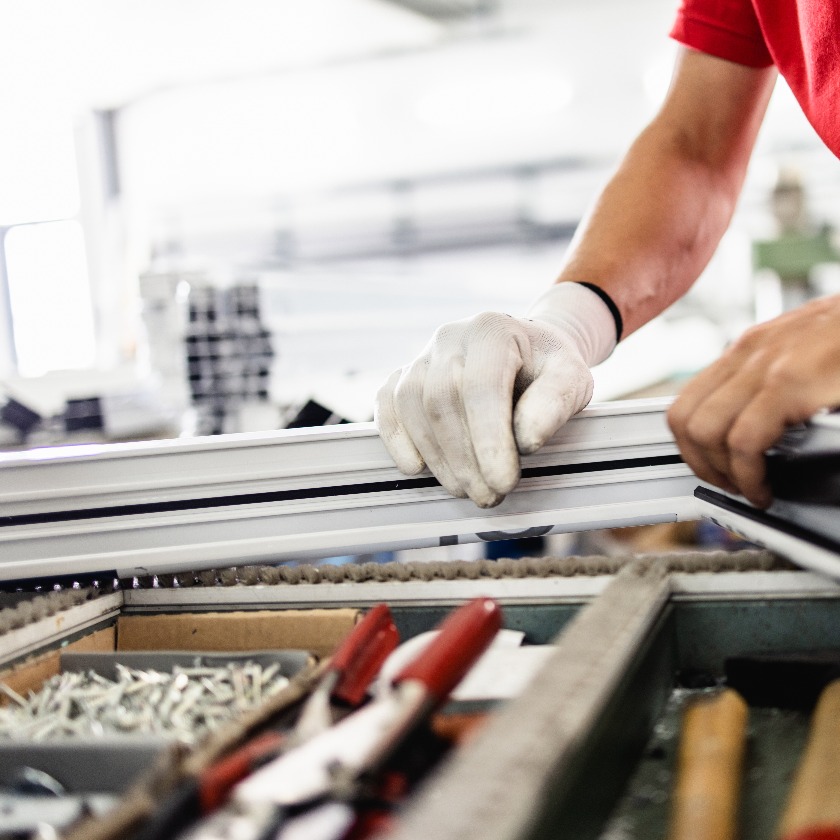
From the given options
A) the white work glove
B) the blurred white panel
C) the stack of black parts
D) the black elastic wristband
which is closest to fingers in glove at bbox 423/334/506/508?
the white work glove

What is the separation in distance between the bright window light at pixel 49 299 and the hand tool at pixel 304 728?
7.50 metres

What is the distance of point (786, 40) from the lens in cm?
119

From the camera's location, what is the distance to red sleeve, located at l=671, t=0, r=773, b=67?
1.26 m

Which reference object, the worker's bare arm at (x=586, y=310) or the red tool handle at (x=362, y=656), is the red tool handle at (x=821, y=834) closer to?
the red tool handle at (x=362, y=656)

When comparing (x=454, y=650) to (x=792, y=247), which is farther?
(x=792, y=247)

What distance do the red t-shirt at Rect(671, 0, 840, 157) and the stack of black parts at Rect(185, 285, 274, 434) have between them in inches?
56.9

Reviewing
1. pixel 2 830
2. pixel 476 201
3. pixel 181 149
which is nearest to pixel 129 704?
pixel 2 830

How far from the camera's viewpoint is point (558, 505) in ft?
2.93

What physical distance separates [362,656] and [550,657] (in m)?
0.15

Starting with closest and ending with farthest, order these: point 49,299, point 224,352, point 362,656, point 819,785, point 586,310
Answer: point 819,785
point 362,656
point 586,310
point 224,352
point 49,299

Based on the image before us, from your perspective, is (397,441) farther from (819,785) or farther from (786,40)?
(786,40)

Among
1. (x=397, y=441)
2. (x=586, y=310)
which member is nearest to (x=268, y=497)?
(x=397, y=441)

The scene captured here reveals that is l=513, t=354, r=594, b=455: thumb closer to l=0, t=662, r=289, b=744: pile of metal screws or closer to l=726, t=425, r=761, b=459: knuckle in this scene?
l=726, t=425, r=761, b=459: knuckle

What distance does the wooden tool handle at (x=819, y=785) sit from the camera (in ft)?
1.44
